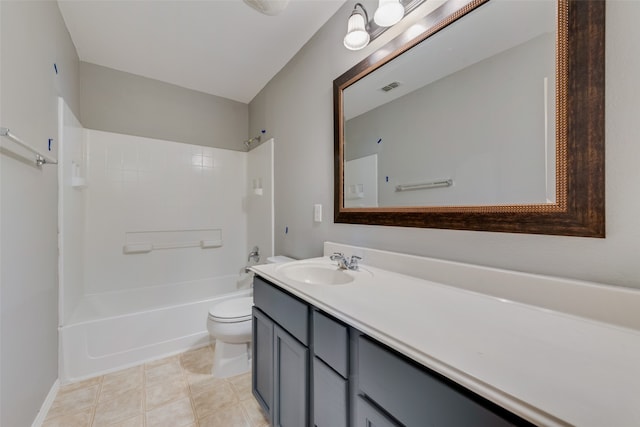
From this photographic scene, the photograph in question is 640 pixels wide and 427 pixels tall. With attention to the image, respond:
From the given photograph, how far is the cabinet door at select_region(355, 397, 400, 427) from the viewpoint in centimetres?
60

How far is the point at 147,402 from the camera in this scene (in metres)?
1.45

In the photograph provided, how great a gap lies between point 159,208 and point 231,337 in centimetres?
159

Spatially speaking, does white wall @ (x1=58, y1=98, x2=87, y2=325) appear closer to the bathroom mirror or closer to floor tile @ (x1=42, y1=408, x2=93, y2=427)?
floor tile @ (x1=42, y1=408, x2=93, y2=427)

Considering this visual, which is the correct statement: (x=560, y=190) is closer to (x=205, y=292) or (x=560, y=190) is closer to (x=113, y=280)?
(x=205, y=292)

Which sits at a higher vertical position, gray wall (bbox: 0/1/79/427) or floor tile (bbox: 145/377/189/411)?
gray wall (bbox: 0/1/79/427)

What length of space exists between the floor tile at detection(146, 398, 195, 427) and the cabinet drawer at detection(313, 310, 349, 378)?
3.50 ft

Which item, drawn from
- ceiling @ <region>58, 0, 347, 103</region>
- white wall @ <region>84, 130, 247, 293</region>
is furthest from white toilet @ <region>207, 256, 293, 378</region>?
ceiling @ <region>58, 0, 347, 103</region>

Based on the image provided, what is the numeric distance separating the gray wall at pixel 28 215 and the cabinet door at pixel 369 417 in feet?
4.64

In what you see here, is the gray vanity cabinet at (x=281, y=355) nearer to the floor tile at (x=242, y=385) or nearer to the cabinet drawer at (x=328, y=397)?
the cabinet drawer at (x=328, y=397)

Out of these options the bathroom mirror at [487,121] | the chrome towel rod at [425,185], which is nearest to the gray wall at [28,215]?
the bathroom mirror at [487,121]

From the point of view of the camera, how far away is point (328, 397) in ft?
2.62

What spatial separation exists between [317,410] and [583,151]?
1161 mm

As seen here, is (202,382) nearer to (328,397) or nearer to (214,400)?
(214,400)

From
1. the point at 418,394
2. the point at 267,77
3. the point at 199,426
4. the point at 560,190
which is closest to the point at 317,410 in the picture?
the point at 418,394
